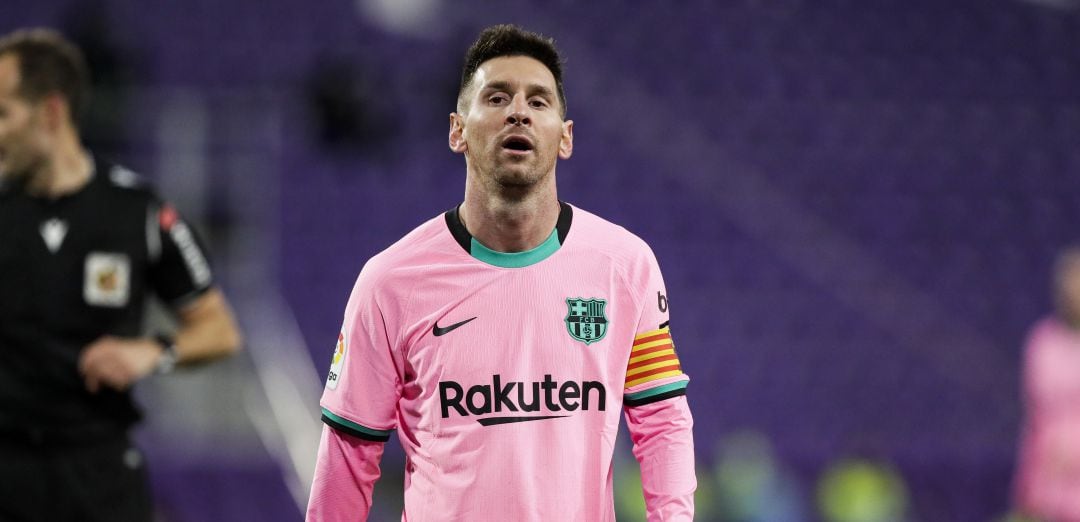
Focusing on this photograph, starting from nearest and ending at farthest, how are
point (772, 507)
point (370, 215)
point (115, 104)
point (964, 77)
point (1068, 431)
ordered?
point (1068, 431) < point (772, 507) < point (115, 104) < point (370, 215) < point (964, 77)

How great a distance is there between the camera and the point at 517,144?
2.44 m

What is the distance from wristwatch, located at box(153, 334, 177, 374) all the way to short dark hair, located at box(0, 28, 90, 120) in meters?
0.62

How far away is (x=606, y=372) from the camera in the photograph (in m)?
2.46

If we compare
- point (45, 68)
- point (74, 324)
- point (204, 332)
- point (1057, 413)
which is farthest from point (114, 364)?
point (1057, 413)

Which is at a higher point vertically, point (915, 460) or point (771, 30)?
point (771, 30)

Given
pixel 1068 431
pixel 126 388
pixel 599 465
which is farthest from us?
pixel 1068 431

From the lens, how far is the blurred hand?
3.28 metres

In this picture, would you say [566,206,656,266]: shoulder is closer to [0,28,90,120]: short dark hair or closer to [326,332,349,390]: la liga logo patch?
[326,332,349,390]: la liga logo patch

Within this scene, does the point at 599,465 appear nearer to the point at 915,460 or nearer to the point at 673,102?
→ the point at 915,460

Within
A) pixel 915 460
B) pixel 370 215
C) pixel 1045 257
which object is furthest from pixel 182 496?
pixel 1045 257

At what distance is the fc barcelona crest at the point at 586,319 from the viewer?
2451 millimetres

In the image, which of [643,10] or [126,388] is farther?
[643,10]

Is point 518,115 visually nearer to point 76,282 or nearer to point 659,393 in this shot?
point 659,393

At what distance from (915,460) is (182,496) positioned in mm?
4500
